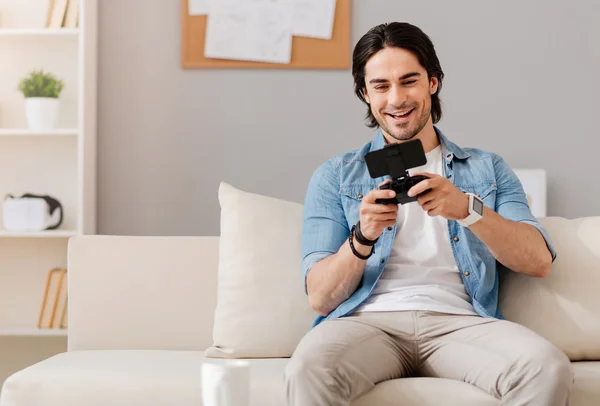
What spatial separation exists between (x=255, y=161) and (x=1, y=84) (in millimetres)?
1077

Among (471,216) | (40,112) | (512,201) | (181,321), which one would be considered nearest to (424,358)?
(471,216)

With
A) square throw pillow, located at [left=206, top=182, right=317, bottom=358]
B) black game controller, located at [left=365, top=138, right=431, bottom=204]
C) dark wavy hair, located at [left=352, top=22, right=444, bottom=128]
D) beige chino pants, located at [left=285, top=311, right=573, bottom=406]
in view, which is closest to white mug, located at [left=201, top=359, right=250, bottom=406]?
beige chino pants, located at [left=285, top=311, right=573, bottom=406]

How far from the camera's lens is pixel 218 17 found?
3316 mm

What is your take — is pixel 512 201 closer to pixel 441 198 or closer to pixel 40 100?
pixel 441 198

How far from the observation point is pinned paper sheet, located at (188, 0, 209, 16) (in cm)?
332

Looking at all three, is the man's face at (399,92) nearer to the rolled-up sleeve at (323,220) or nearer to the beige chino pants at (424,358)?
the rolled-up sleeve at (323,220)

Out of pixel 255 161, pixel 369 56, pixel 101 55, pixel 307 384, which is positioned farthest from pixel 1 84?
pixel 307 384

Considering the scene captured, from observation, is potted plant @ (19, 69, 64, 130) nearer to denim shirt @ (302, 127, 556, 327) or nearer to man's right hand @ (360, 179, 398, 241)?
denim shirt @ (302, 127, 556, 327)

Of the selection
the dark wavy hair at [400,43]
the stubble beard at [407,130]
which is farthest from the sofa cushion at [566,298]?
the dark wavy hair at [400,43]

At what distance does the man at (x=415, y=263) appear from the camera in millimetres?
1624

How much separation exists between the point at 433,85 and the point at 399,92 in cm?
16

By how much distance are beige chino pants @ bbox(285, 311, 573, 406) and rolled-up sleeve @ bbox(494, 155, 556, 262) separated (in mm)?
269

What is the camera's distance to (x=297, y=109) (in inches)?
131

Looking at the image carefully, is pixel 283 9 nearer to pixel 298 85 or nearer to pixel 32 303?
pixel 298 85
